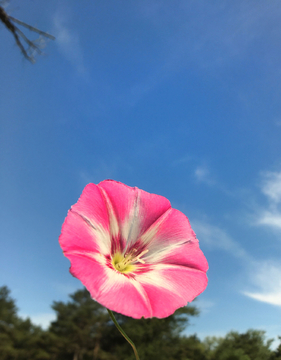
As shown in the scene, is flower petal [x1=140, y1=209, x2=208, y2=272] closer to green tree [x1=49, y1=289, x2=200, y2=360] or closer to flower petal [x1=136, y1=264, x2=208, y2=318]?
flower petal [x1=136, y1=264, x2=208, y2=318]

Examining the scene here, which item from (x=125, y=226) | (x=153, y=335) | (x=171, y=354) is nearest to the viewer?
(x=125, y=226)

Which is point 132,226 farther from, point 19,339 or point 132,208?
point 19,339

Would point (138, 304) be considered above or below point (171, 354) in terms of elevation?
below

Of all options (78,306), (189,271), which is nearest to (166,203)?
(189,271)

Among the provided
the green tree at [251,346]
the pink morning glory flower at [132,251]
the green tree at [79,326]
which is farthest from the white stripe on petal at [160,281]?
the green tree at [79,326]

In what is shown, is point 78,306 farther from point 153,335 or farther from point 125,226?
point 125,226

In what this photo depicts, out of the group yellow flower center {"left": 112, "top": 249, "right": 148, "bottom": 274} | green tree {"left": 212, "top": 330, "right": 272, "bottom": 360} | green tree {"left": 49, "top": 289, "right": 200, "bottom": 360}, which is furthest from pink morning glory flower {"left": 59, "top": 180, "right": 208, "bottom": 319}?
green tree {"left": 49, "top": 289, "right": 200, "bottom": 360}

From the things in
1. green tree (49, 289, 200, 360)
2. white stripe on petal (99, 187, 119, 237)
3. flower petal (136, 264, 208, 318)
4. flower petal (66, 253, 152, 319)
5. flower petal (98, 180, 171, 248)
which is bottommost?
flower petal (66, 253, 152, 319)

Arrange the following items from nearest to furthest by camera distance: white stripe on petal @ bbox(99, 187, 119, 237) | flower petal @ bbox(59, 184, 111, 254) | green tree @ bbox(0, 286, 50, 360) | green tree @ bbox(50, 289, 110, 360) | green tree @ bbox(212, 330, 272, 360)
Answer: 1. flower petal @ bbox(59, 184, 111, 254)
2. white stripe on petal @ bbox(99, 187, 119, 237)
3. green tree @ bbox(212, 330, 272, 360)
4. green tree @ bbox(50, 289, 110, 360)
5. green tree @ bbox(0, 286, 50, 360)

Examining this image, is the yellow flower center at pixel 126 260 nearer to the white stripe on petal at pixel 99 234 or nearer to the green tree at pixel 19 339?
the white stripe on petal at pixel 99 234
